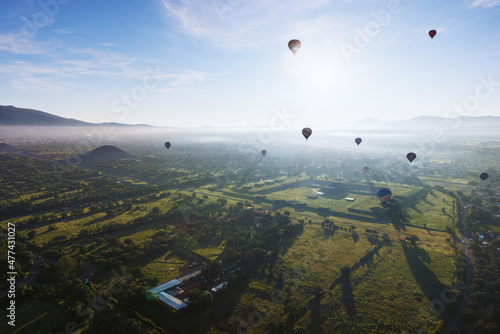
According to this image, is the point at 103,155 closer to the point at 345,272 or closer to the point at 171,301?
the point at 171,301

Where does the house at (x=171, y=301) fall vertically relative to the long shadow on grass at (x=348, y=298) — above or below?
below

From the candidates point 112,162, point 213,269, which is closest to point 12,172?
point 112,162

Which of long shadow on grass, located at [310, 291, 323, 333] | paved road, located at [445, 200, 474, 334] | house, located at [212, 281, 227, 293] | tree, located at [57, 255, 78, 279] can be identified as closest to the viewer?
long shadow on grass, located at [310, 291, 323, 333]

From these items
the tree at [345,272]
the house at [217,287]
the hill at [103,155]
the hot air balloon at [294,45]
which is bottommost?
the house at [217,287]

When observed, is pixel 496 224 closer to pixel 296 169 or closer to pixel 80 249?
pixel 296 169

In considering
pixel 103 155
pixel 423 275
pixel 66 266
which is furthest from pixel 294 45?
pixel 103 155

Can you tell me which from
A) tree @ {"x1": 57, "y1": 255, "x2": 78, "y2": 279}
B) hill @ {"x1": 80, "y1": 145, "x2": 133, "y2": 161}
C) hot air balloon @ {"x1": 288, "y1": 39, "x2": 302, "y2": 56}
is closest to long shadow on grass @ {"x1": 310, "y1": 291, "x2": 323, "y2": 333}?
tree @ {"x1": 57, "y1": 255, "x2": 78, "y2": 279}

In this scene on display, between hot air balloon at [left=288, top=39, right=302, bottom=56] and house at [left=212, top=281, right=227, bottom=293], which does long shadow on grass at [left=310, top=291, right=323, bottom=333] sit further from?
hot air balloon at [left=288, top=39, right=302, bottom=56]

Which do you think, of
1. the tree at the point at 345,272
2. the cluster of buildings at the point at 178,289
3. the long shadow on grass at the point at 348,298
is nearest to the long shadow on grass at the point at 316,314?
the long shadow on grass at the point at 348,298

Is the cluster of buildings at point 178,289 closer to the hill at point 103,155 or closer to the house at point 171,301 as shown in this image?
the house at point 171,301
